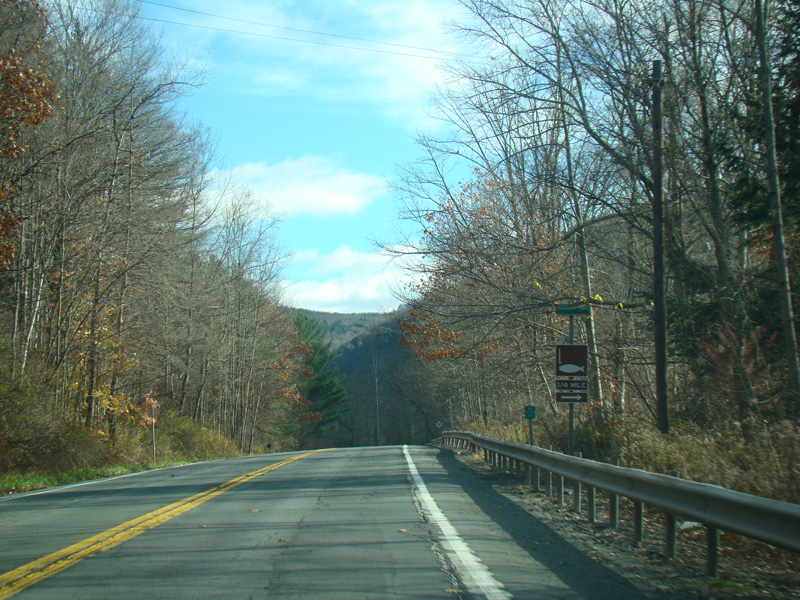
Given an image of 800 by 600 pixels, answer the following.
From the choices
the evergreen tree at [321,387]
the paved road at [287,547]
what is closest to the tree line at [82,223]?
the paved road at [287,547]

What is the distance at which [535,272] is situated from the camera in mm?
20328

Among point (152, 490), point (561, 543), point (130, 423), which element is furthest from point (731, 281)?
point (130, 423)

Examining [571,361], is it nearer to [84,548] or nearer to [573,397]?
[573,397]

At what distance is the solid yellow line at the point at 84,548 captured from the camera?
546cm

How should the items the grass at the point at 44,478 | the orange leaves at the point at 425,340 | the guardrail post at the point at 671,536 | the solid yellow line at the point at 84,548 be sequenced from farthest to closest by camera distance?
the orange leaves at the point at 425,340 < the grass at the point at 44,478 < the guardrail post at the point at 671,536 < the solid yellow line at the point at 84,548

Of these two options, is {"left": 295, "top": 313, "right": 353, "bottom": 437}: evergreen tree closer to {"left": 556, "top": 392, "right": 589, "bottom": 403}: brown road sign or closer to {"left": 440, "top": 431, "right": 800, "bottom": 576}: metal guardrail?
{"left": 556, "top": 392, "right": 589, "bottom": 403}: brown road sign

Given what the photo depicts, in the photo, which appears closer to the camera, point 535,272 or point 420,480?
point 420,480

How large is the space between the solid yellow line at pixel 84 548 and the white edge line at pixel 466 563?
3.43 meters

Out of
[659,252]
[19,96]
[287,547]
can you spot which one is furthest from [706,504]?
[19,96]

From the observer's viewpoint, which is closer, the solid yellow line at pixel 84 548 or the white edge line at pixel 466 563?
the white edge line at pixel 466 563

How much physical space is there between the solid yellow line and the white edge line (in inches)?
135

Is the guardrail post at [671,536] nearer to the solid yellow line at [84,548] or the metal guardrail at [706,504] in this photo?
the metal guardrail at [706,504]

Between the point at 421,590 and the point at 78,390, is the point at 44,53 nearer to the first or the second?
the point at 78,390

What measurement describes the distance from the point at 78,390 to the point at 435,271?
1362 cm
